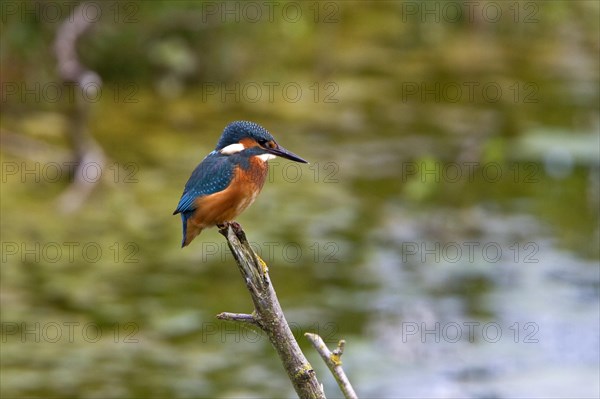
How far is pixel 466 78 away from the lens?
8.07m

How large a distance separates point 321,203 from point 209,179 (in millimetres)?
2830

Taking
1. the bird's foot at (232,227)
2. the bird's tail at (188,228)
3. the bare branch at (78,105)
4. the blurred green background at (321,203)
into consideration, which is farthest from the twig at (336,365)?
the bare branch at (78,105)

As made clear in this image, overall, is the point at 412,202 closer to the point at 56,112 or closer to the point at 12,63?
the point at 56,112

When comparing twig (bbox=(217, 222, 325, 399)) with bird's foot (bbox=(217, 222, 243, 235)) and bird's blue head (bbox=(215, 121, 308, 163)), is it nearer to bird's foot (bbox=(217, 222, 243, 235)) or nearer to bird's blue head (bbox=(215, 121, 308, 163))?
bird's foot (bbox=(217, 222, 243, 235))

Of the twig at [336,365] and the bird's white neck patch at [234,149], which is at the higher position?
the bird's white neck patch at [234,149]

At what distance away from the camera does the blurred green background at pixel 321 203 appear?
4973mm

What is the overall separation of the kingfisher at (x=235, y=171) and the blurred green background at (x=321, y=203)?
→ 1441 millimetres

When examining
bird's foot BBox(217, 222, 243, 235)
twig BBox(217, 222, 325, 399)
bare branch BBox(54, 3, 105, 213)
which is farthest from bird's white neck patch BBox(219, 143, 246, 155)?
bare branch BBox(54, 3, 105, 213)

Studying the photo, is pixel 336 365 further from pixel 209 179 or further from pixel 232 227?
pixel 209 179

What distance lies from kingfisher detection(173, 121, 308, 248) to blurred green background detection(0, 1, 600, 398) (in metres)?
1.44

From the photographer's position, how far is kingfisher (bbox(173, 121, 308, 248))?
341cm

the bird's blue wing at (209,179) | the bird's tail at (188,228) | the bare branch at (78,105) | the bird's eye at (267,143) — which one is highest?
the bare branch at (78,105)

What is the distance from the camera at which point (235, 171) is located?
3.43 metres

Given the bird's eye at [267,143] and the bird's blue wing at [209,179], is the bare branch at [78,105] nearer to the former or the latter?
the bird's blue wing at [209,179]
